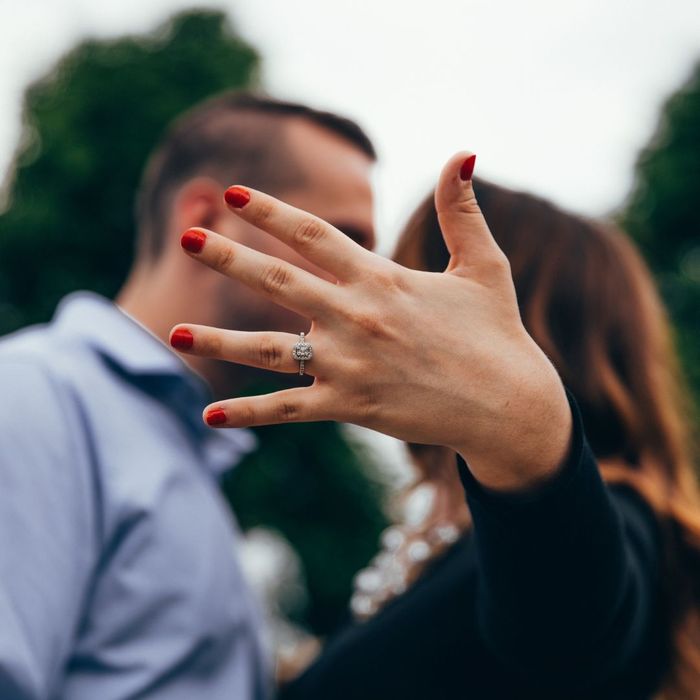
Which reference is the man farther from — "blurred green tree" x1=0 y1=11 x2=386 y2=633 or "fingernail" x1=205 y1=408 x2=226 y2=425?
"blurred green tree" x1=0 y1=11 x2=386 y2=633

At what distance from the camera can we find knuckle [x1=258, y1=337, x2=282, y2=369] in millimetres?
972

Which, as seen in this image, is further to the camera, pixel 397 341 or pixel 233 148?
pixel 233 148

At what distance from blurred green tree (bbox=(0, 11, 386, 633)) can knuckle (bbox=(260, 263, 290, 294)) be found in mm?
11051

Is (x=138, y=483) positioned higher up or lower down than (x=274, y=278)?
lower down

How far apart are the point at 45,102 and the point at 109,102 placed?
3.44ft

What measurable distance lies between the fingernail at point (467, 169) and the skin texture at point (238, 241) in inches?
47.8

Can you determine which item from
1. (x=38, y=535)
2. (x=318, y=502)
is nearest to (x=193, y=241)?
(x=38, y=535)

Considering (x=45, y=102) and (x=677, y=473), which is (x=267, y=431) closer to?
(x=45, y=102)

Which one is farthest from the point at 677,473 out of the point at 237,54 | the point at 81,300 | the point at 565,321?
the point at 237,54

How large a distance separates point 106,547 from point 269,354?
898 mm

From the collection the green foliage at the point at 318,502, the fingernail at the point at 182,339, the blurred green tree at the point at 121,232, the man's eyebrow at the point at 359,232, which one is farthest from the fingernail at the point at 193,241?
the green foliage at the point at 318,502

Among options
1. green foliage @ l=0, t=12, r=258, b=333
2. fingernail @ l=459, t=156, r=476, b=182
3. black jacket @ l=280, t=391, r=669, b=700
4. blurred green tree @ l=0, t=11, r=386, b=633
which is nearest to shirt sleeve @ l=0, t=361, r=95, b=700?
black jacket @ l=280, t=391, r=669, b=700

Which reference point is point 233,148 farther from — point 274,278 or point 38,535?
point 274,278

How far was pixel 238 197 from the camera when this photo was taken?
98 cm
